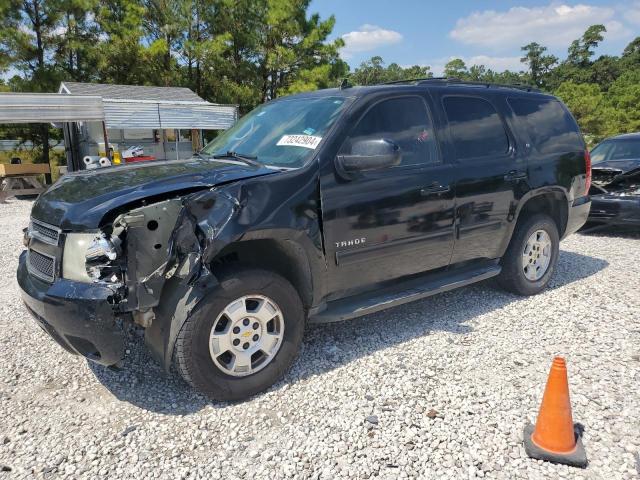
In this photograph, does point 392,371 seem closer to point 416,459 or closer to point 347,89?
point 416,459

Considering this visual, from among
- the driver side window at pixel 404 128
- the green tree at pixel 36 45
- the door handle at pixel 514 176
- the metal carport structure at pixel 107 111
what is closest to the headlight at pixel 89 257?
the driver side window at pixel 404 128

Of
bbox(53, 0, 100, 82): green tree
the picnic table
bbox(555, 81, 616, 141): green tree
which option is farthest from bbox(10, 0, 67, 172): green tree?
bbox(555, 81, 616, 141): green tree

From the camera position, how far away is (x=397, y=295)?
373cm

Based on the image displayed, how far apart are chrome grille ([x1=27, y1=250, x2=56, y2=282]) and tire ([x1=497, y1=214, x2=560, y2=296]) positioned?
3.92 metres

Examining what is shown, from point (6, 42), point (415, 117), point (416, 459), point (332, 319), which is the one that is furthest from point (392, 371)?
point (6, 42)

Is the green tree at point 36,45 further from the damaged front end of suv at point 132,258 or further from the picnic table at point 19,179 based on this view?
the damaged front end of suv at point 132,258

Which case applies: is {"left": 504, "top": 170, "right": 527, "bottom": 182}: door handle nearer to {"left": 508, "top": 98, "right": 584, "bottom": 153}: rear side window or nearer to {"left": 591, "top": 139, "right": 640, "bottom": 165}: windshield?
{"left": 508, "top": 98, "right": 584, "bottom": 153}: rear side window

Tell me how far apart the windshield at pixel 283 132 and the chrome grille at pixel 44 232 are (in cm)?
144

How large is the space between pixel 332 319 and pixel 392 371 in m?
0.58

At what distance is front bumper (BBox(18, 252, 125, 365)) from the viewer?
8.54ft

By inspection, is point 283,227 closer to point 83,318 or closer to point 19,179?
point 83,318

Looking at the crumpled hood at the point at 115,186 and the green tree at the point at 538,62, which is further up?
the green tree at the point at 538,62

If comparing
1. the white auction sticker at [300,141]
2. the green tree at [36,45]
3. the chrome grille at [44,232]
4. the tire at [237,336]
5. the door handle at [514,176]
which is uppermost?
the green tree at [36,45]

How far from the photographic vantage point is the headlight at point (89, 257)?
8.63 ft
